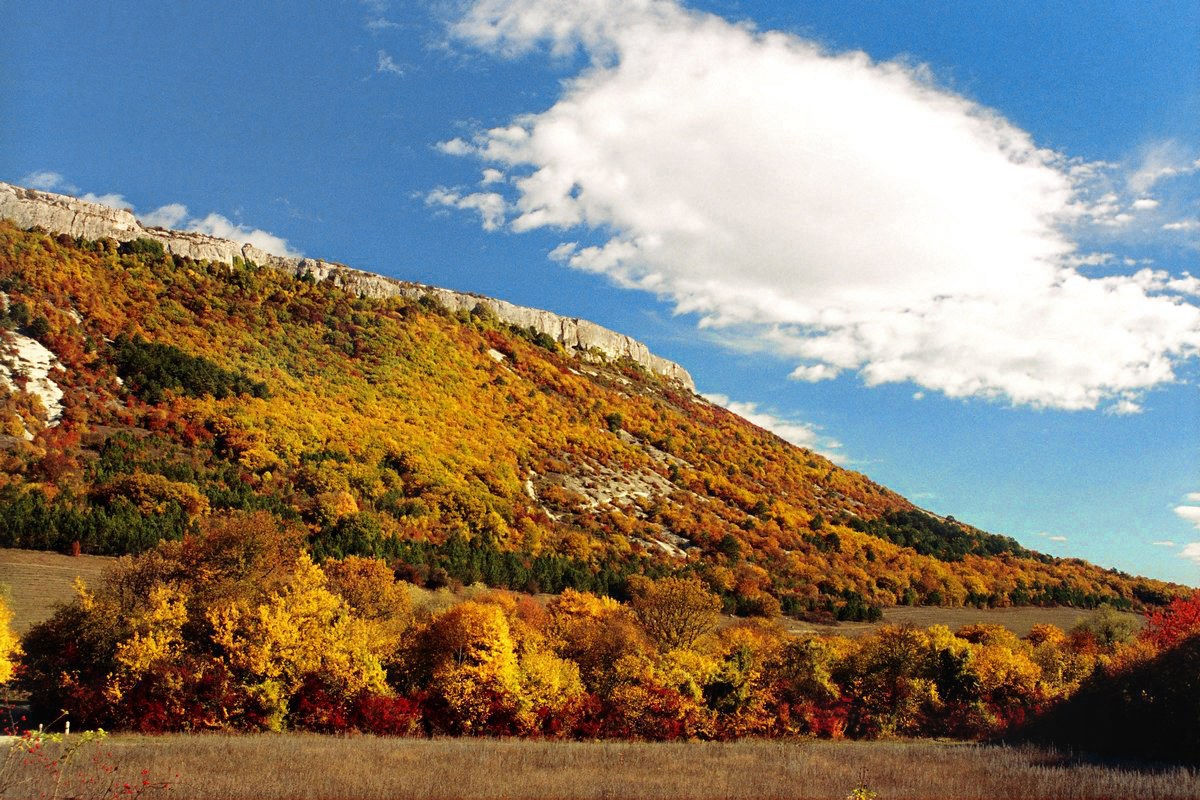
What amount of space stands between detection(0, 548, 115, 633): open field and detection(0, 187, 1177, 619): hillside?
6.48 ft

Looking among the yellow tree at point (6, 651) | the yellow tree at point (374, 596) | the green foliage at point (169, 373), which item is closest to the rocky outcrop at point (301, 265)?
the green foliage at point (169, 373)

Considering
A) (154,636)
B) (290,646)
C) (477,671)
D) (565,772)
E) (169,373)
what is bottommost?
(565,772)

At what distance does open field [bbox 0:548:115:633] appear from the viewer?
142ft

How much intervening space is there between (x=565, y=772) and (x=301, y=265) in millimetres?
123228

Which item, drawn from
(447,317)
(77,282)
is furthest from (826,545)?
(77,282)

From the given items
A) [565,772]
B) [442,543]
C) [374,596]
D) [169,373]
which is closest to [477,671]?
[565,772]

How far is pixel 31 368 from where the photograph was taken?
75.8 metres

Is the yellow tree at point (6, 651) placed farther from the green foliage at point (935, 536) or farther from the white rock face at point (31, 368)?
the green foliage at point (935, 536)

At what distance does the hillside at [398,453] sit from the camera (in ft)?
230

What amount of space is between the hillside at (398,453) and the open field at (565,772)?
39.7 m

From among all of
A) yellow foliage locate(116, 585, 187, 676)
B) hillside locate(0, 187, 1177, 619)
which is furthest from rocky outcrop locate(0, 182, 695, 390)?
yellow foliage locate(116, 585, 187, 676)

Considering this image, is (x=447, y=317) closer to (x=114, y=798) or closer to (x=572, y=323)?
(x=572, y=323)

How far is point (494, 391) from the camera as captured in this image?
123312 mm

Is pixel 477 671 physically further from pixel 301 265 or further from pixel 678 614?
pixel 301 265
